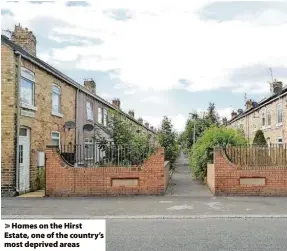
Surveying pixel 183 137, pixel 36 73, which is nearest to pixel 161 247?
pixel 36 73

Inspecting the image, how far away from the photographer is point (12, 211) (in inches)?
482

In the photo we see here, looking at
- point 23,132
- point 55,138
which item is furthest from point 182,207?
point 55,138

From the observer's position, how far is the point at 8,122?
16.0 metres

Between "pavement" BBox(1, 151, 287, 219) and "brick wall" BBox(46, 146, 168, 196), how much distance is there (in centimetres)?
61

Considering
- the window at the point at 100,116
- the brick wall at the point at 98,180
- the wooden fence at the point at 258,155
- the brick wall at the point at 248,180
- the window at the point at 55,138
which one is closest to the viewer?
the brick wall at the point at 98,180

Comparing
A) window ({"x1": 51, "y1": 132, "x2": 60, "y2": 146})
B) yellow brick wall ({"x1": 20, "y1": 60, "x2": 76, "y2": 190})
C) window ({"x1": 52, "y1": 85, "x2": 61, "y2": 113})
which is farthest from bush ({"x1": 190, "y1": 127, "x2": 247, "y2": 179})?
window ({"x1": 52, "y1": 85, "x2": 61, "y2": 113})

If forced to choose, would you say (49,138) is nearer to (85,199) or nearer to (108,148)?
(108,148)

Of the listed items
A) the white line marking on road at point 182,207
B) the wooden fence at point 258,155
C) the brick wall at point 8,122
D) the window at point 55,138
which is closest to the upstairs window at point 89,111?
the window at point 55,138

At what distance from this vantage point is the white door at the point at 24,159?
55.1 feet

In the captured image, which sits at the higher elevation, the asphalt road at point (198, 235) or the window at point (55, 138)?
the window at point (55, 138)

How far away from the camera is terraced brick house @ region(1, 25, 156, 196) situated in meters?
16.0

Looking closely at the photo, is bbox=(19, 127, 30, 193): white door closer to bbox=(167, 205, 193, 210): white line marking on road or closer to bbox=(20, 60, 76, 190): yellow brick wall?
bbox=(20, 60, 76, 190): yellow brick wall

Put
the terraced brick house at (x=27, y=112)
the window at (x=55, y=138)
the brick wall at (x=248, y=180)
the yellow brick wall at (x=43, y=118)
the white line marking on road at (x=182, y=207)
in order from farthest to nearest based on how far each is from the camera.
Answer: the window at (x=55, y=138)
the yellow brick wall at (x=43, y=118)
the terraced brick house at (x=27, y=112)
the brick wall at (x=248, y=180)
the white line marking on road at (x=182, y=207)

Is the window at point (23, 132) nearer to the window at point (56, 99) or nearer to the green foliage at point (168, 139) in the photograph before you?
the window at point (56, 99)
